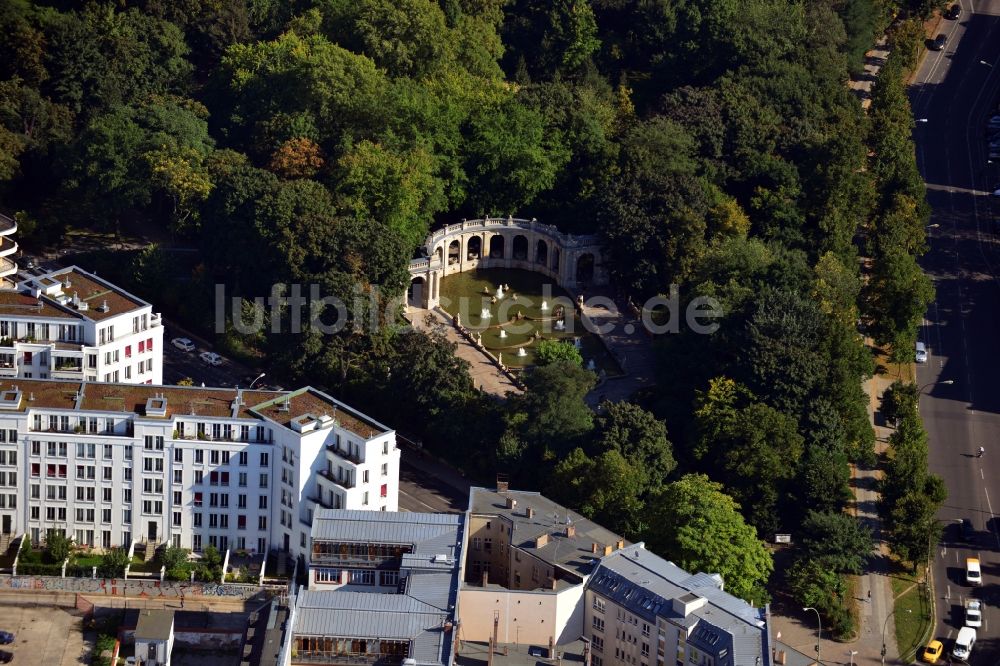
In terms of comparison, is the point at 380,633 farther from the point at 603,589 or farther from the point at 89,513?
the point at 89,513

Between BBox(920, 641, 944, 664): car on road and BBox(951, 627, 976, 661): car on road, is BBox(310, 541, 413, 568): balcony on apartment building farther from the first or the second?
BBox(951, 627, 976, 661): car on road

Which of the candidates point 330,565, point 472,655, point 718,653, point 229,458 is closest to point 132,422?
point 229,458

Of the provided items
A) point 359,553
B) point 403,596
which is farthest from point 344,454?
point 403,596

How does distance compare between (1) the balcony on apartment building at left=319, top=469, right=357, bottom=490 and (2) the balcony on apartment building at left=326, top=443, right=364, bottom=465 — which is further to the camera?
(2) the balcony on apartment building at left=326, top=443, right=364, bottom=465

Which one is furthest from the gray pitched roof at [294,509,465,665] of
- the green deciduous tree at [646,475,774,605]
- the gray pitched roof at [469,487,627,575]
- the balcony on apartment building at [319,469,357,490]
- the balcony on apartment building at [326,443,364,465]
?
the green deciduous tree at [646,475,774,605]

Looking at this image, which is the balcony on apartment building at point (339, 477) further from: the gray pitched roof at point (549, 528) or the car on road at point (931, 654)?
the car on road at point (931, 654)

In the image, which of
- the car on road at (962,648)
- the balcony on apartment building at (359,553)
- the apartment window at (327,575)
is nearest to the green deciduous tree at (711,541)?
the car on road at (962,648)

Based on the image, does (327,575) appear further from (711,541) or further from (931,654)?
(931,654)
